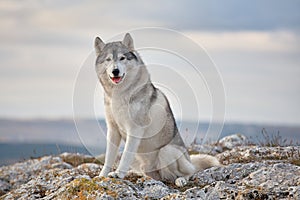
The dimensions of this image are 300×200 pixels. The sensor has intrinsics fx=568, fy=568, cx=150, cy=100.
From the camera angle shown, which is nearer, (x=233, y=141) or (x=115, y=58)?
(x=115, y=58)

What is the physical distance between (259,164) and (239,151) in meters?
3.32

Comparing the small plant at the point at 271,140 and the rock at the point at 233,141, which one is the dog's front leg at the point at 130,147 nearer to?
the small plant at the point at 271,140

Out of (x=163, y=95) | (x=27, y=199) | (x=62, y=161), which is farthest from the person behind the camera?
(x=62, y=161)

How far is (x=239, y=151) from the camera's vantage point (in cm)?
1403

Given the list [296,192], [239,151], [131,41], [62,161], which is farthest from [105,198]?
[62,161]

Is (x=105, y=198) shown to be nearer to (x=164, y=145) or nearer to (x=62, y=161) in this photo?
(x=164, y=145)

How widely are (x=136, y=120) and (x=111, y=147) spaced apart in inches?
36.5

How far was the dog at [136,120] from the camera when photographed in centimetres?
1090

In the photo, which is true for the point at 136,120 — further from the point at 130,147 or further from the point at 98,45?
the point at 98,45

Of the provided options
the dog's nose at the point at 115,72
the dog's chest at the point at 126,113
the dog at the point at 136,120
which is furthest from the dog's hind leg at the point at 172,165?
the dog's nose at the point at 115,72

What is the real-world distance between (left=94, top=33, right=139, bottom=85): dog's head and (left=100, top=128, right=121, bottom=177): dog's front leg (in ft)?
3.86

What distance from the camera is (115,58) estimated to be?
10.8 metres

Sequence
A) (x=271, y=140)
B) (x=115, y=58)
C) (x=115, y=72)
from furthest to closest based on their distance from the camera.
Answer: (x=271, y=140) → (x=115, y=58) → (x=115, y=72)

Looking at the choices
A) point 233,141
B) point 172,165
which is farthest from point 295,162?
point 233,141
